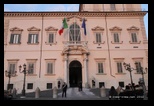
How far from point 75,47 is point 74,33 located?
229cm

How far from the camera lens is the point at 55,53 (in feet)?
74.4

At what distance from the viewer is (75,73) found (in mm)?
24000

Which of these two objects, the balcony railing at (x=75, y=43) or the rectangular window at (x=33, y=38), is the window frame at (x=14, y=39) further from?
the balcony railing at (x=75, y=43)

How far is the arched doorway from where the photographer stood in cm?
2305

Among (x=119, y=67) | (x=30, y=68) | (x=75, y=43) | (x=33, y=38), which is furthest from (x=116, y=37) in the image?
(x=30, y=68)

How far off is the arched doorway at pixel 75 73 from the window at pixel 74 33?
3242 millimetres

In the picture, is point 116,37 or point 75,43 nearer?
point 75,43

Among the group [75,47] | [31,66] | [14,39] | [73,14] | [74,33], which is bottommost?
[31,66]

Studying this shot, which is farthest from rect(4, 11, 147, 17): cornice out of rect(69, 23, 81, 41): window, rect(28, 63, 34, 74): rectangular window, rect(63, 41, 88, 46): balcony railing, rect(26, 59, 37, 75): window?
rect(28, 63, 34, 74): rectangular window

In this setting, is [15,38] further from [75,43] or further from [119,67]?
[119,67]

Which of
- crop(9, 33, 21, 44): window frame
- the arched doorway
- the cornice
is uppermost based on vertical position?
the cornice

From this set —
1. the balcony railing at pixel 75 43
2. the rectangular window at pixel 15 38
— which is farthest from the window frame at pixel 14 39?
the balcony railing at pixel 75 43

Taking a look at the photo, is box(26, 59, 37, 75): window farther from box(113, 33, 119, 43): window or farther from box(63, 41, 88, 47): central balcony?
box(113, 33, 119, 43): window

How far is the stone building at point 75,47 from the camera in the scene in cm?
2195
